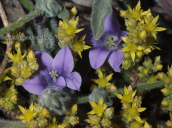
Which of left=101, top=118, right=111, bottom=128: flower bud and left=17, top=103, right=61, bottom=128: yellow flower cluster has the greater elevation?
left=17, top=103, right=61, bottom=128: yellow flower cluster

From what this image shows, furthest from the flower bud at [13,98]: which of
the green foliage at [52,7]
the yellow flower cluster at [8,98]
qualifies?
the green foliage at [52,7]

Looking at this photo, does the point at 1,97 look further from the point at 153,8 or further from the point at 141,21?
the point at 153,8

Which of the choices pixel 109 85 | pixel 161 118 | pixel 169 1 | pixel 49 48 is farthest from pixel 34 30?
pixel 161 118

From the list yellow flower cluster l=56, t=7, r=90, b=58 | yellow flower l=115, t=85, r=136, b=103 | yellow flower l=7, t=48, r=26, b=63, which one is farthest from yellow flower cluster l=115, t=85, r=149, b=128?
yellow flower l=7, t=48, r=26, b=63

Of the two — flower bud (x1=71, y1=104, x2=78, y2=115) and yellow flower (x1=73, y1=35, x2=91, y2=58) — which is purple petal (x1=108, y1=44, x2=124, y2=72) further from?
flower bud (x1=71, y1=104, x2=78, y2=115)

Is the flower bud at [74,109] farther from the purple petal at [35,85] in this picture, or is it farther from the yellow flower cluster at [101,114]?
the purple petal at [35,85]

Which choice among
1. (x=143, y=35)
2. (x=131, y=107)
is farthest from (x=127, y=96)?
(x=143, y=35)
